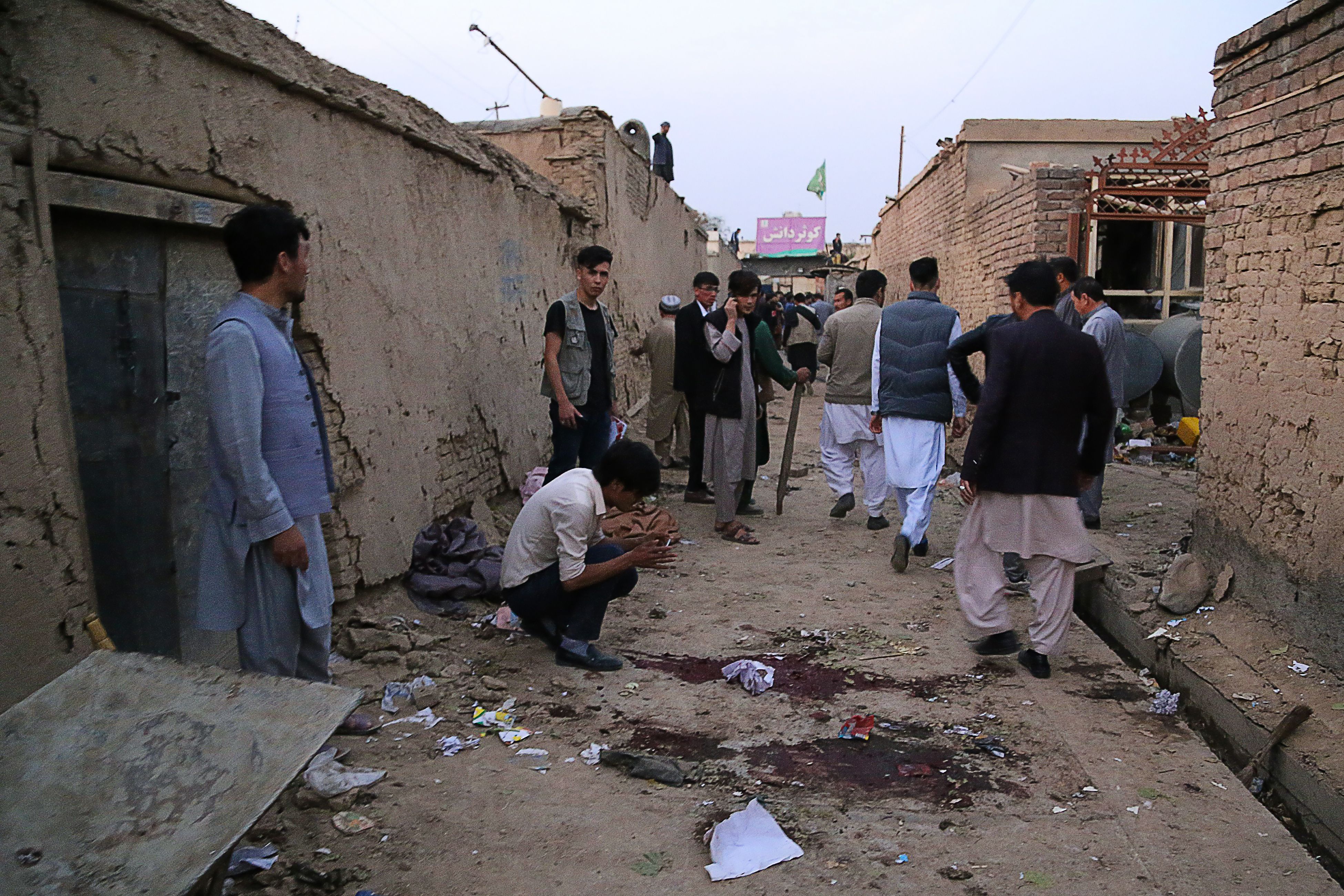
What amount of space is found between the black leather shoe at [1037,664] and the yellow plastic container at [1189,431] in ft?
18.2

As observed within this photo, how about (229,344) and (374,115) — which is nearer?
(229,344)

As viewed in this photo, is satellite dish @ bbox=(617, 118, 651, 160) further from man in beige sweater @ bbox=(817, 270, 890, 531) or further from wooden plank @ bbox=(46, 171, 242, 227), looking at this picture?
wooden plank @ bbox=(46, 171, 242, 227)

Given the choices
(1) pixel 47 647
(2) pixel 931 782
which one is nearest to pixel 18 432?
(1) pixel 47 647

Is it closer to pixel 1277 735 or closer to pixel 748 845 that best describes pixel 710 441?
pixel 1277 735

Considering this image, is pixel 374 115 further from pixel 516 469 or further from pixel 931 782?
pixel 931 782

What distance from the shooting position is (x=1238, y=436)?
4484mm

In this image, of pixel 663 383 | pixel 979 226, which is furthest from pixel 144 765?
pixel 979 226

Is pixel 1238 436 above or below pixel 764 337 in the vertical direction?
below

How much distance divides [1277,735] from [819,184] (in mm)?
43036

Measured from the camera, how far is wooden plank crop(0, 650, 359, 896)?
65.6 inches

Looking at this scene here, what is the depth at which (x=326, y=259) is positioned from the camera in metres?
4.05

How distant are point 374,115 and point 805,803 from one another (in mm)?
3563

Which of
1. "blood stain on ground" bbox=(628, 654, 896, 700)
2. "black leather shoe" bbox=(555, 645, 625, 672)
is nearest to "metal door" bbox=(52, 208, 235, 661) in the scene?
"black leather shoe" bbox=(555, 645, 625, 672)

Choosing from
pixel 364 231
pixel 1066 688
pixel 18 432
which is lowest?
pixel 1066 688
